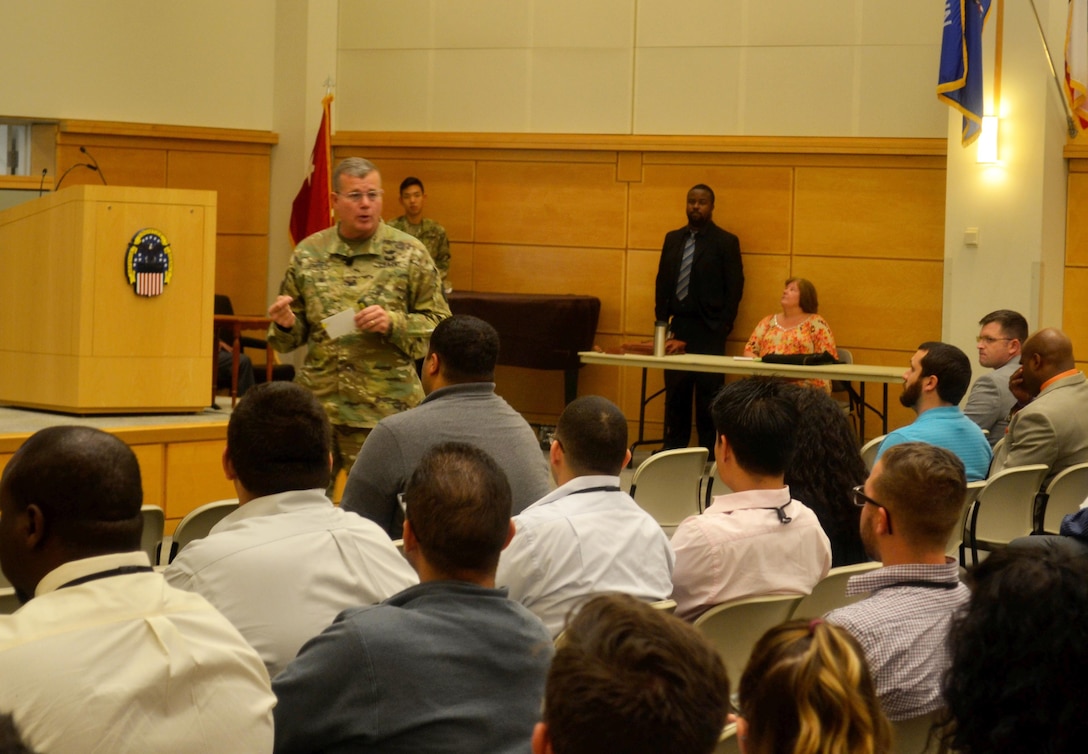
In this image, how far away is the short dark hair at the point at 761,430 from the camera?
10.4ft

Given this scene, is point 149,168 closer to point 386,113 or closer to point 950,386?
point 386,113

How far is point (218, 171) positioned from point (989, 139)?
5.89 m

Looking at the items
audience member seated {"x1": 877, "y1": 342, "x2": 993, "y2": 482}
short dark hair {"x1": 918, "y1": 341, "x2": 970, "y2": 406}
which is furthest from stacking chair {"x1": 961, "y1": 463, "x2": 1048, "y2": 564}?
short dark hair {"x1": 918, "y1": 341, "x2": 970, "y2": 406}

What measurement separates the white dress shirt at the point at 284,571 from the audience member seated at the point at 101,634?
1.27 feet

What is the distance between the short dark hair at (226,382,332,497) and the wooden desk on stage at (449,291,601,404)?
675 centimetres

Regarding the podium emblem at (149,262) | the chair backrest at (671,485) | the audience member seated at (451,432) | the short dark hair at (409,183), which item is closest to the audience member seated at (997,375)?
the chair backrest at (671,485)

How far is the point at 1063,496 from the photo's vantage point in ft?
15.1

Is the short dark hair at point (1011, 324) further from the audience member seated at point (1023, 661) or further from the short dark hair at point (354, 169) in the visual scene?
the audience member seated at point (1023, 661)

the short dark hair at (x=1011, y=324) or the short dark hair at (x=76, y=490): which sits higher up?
the short dark hair at (x=1011, y=324)

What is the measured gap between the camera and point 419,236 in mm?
9883

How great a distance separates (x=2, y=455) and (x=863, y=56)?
21.8ft

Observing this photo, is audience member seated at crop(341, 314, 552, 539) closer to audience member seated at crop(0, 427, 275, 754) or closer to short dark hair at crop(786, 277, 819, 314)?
audience member seated at crop(0, 427, 275, 754)

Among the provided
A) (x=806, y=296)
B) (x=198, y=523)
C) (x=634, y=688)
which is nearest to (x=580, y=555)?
(x=198, y=523)

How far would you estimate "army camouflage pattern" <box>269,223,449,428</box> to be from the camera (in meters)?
4.68
